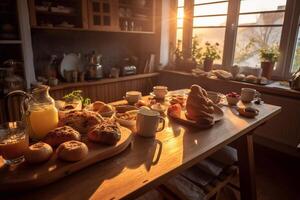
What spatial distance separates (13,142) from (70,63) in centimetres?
221

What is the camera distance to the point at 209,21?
3094 millimetres

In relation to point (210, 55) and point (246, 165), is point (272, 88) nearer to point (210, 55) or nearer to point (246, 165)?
point (210, 55)

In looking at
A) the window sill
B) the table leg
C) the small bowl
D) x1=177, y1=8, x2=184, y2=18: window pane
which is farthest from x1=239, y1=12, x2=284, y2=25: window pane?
the table leg

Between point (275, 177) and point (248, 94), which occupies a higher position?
point (248, 94)

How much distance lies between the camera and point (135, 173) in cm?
73

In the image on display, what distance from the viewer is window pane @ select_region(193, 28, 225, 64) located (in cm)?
297

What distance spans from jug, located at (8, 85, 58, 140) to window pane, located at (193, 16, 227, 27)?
2.67m

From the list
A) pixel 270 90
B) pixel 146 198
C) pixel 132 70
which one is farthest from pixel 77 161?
pixel 132 70

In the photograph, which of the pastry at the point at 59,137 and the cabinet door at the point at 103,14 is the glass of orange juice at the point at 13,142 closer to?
the pastry at the point at 59,137

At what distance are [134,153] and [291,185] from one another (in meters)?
1.75

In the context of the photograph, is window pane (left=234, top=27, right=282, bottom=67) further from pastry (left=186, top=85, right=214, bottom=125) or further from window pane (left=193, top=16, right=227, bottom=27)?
pastry (left=186, top=85, right=214, bottom=125)

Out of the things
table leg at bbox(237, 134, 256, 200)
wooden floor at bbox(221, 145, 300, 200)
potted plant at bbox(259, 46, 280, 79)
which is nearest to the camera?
table leg at bbox(237, 134, 256, 200)

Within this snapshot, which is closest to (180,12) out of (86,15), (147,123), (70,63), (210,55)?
(210,55)

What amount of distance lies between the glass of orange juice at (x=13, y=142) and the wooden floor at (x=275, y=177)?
5.03ft
